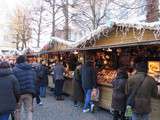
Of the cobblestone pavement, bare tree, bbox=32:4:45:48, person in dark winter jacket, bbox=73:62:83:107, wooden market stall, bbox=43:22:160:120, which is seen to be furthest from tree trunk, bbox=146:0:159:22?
bare tree, bbox=32:4:45:48

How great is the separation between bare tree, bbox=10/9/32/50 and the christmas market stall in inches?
1072

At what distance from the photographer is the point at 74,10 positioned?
32.6 meters

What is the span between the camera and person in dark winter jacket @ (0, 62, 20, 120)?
701 centimetres

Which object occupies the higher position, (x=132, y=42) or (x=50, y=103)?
(x=132, y=42)

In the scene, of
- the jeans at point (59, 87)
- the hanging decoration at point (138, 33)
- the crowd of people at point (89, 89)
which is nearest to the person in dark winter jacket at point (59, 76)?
the jeans at point (59, 87)

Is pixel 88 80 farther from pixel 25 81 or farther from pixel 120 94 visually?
pixel 25 81

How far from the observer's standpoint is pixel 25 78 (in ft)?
29.0

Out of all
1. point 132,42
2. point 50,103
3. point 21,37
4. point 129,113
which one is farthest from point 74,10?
point 129,113

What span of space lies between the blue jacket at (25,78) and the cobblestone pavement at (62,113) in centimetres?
282

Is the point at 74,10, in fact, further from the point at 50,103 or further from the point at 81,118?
the point at 81,118

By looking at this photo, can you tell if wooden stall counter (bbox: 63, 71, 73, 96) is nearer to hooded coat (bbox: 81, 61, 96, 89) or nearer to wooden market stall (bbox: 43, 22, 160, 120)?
wooden market stall (bbox: 43, 22, 160, 120)

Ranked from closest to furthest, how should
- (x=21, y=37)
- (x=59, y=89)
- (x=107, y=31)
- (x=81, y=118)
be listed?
(x=81, y=118), (x=107, y=31), (x=59, y=89), (x=21, y=37)

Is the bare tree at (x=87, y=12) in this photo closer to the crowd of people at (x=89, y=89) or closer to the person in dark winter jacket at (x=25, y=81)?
the crowd of people at (x=89, y=89)

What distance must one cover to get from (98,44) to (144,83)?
616 cm
